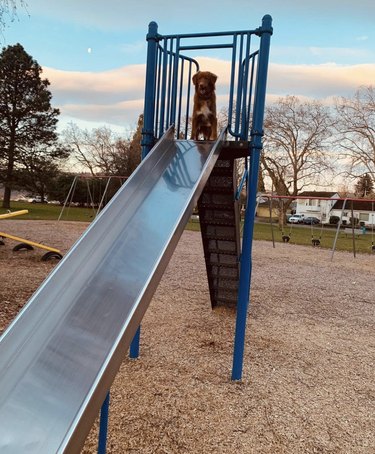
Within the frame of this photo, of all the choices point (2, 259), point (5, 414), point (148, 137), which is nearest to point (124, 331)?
point (5, 414)

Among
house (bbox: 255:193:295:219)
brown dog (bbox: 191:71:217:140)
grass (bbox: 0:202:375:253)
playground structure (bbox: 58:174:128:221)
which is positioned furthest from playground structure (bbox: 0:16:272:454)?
grass (bbox: 0:202:375:253)

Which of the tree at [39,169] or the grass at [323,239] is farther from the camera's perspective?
the tree at [39,169]

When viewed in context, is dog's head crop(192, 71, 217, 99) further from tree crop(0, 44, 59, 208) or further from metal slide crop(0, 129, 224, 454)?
tree crop(0, 44, 59, 208)

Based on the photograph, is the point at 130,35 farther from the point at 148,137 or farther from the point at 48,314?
the point at 48,314

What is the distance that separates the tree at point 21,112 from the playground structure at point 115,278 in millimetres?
27426

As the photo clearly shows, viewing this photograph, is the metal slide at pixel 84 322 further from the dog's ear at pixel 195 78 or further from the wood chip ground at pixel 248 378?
the dog's ear at pixel 195 78

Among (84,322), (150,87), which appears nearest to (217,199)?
(150,87)

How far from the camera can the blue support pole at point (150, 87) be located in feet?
11.5

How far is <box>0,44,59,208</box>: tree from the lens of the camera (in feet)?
91.8

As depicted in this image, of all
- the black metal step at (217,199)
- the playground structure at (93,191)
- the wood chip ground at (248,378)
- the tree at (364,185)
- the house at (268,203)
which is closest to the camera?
the wood chip ground at (248,378)

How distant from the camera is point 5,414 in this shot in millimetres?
1276

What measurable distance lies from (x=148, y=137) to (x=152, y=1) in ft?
11.0

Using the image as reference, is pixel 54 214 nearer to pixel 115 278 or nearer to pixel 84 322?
pixel 115 278

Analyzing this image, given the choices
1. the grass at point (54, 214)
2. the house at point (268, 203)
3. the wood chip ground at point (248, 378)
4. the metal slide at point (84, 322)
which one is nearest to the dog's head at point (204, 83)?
the metal slide at point (84, 322)
